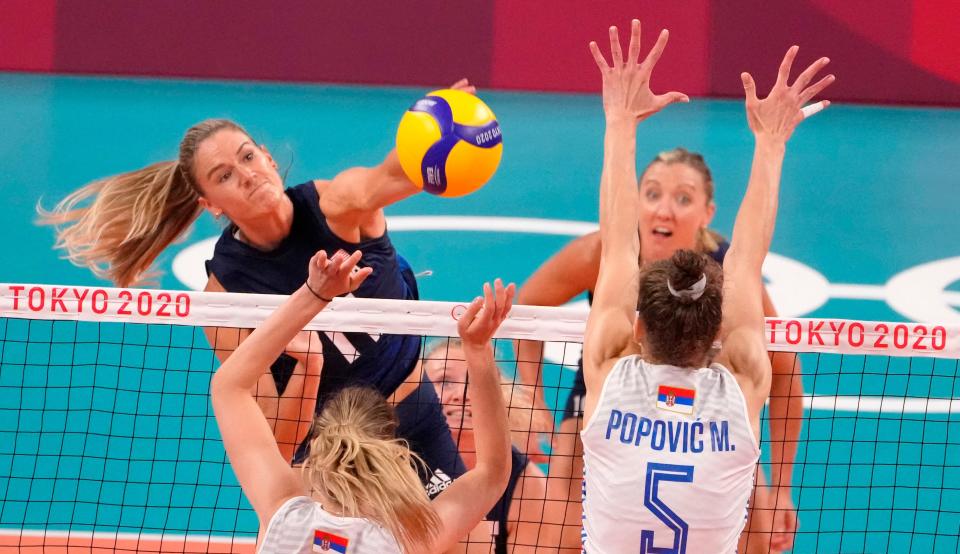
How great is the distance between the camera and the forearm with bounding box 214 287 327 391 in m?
3.82

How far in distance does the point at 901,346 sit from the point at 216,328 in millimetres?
2714

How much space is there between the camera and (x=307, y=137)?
1307 centimetres

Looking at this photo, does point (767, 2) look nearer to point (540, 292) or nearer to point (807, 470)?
point (807, 470)

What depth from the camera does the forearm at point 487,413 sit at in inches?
153

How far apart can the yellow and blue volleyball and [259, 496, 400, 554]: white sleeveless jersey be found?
6.57 ft

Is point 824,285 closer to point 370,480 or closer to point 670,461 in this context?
point 670,461

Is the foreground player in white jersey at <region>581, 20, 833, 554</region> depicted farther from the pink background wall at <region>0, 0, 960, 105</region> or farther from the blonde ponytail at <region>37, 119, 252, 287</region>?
the pink background wall at <region>0, 0, 960, 105</region>

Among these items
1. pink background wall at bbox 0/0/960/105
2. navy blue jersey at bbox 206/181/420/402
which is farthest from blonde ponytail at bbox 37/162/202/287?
pink background wall at bbox 0/0/960/105

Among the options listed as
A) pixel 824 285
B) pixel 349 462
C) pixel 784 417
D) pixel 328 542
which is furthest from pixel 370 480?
pixel 824 285

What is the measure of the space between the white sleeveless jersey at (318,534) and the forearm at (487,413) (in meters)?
0.54

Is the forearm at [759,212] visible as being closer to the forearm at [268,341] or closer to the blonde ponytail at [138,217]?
the forearm at [268,341]

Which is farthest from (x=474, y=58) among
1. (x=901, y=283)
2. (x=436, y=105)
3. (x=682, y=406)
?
(x=682, y=406)

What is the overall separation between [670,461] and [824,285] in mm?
6557

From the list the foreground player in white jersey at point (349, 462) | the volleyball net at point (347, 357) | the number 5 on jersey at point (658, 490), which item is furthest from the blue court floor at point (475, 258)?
the number 5 on jersey at point (658, 490)
